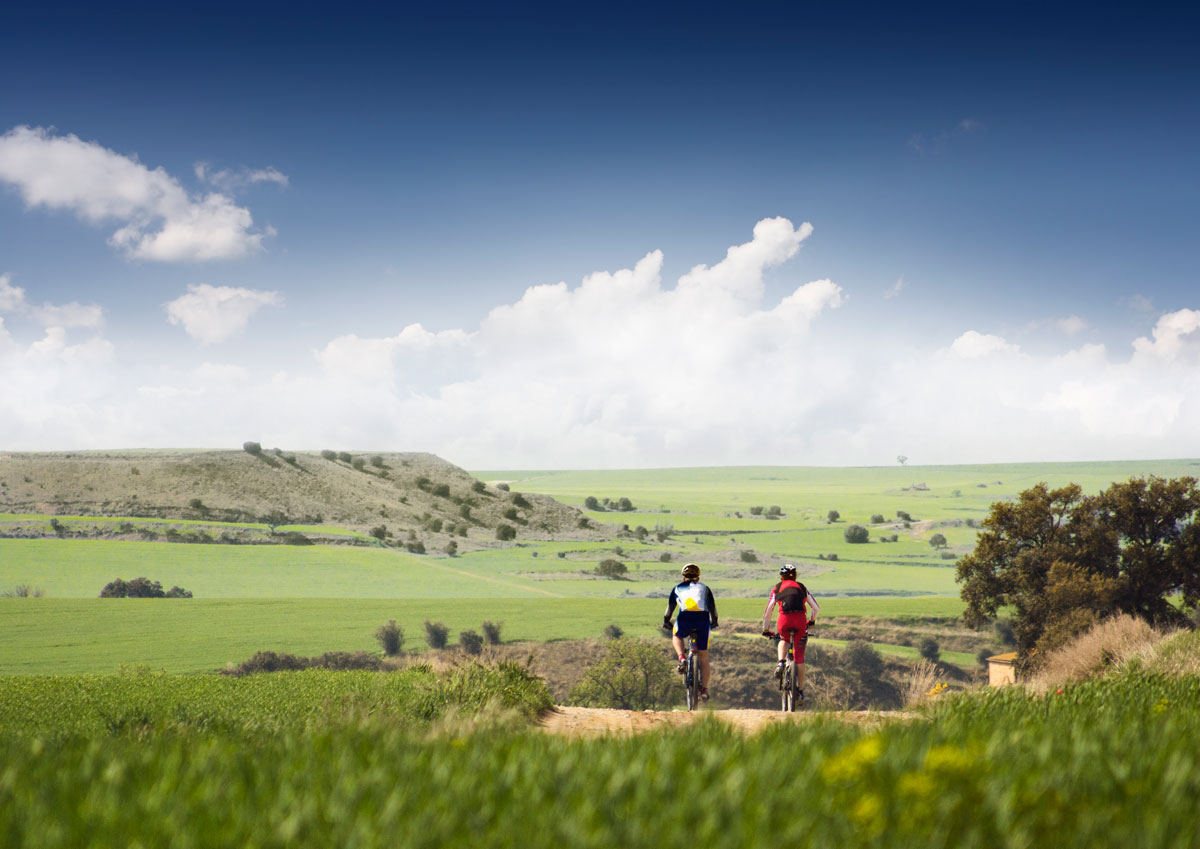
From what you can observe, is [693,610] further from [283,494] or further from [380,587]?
[283,494]

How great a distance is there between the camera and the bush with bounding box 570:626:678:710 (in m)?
44.2

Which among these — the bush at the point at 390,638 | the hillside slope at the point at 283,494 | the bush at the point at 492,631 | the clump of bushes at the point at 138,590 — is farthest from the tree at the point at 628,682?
the hillside slope at the point at 283,494

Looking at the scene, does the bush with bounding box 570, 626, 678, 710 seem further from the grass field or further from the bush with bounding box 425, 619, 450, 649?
the bush with bounding box 425, 619, 450, 649

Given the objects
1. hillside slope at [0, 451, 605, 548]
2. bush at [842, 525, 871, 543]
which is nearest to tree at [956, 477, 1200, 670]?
bush at [842, 525, 871, 543]

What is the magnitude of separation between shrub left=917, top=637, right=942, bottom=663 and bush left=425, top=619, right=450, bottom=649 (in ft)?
118

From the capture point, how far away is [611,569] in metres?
96.1

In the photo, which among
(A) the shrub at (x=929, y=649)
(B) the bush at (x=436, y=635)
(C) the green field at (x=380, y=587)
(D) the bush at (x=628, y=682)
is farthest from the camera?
(A) the shrub at (x=929, y=649)

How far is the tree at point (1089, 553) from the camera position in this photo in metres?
36.2

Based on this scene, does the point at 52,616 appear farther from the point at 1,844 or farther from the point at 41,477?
the point at 1,844

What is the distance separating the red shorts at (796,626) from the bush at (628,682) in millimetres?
31254

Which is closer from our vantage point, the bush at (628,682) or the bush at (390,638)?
the bush at (628,682)

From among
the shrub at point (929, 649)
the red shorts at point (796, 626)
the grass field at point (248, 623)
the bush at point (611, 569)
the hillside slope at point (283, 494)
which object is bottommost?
the shrub at point (929, 649)

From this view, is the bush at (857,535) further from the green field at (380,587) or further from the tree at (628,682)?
the tree at (628,682)

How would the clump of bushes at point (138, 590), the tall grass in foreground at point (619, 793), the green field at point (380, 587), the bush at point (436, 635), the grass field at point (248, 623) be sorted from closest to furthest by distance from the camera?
the tall grass in foreground at point (619, 793), the grass field at point (248, 623), the green field at point (380, 587), the bush at point (436, 635), the clump of bushes at point (138, 590)
